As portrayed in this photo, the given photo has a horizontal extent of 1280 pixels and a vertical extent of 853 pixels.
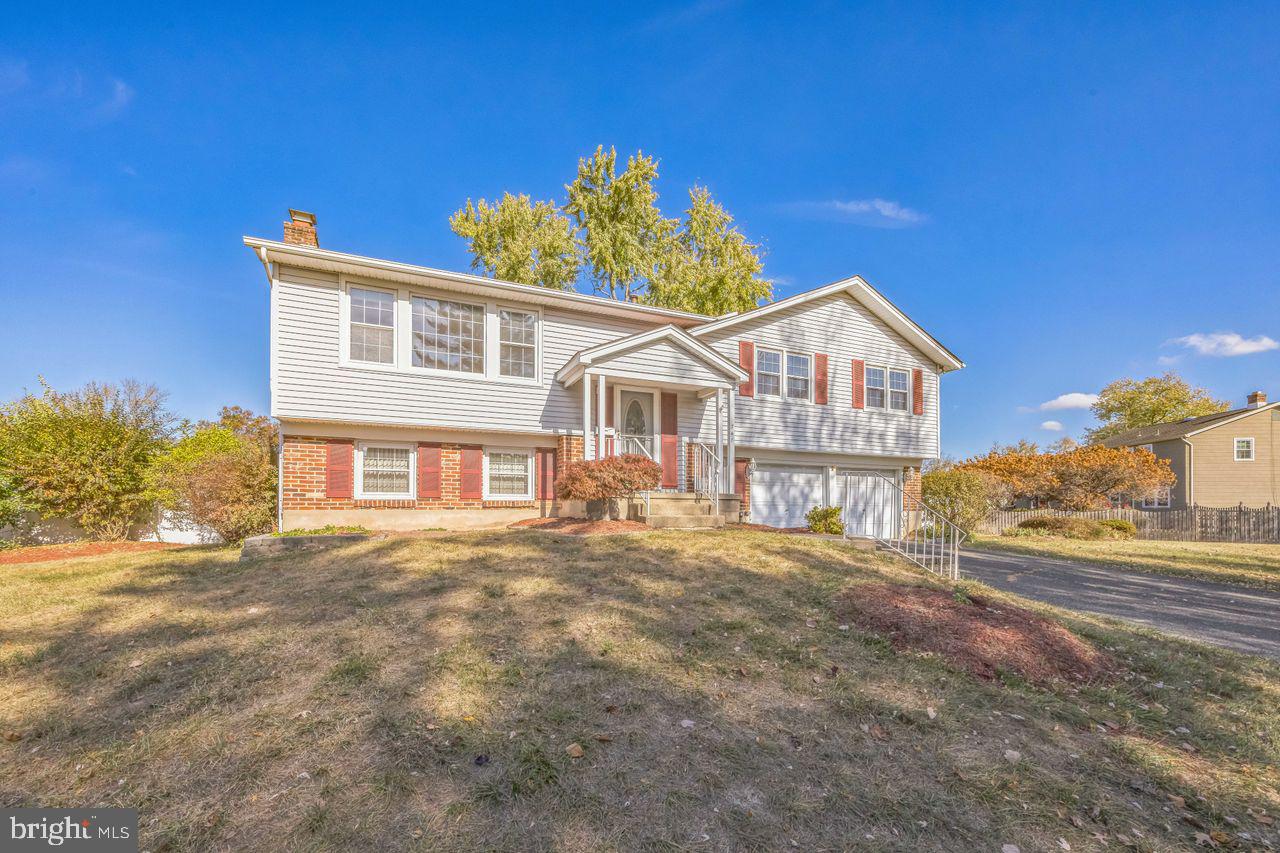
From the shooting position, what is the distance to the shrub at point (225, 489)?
11.3 metres

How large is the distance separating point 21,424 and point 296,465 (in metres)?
6.72

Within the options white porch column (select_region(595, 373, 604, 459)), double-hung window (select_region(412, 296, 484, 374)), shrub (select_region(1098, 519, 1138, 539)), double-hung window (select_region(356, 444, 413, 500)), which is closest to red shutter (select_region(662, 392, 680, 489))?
white porch column (select_region(595, 373, 604, 459))

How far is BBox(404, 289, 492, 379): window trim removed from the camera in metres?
11.9

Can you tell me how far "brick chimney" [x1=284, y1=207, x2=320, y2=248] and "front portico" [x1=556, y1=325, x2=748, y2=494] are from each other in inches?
223

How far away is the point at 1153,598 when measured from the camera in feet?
31.2

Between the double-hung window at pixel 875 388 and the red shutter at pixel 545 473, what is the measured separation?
9.66 metres

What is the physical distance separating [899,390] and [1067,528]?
9.48 m

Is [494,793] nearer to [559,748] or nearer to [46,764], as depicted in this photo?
[559,748]

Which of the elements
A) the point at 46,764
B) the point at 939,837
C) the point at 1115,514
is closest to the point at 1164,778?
the point at 939,837

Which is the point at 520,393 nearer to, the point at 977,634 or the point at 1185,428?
the point at 977,634

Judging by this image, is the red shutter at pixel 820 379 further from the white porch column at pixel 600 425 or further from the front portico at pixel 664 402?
the white porch column at pixel 600 425

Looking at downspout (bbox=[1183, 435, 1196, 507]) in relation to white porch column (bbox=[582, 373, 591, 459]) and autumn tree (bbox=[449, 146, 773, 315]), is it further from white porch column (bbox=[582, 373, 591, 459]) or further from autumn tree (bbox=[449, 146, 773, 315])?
white porch column (bbox=[582, 373, 591, 459])

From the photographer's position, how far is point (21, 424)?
12.4 m

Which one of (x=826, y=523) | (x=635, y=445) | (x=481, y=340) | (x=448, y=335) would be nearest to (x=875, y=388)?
(x=826, y=523)
